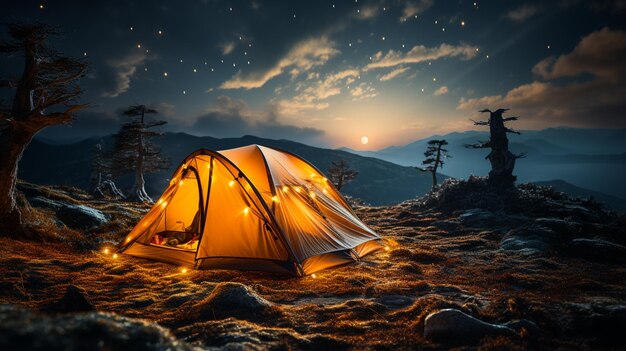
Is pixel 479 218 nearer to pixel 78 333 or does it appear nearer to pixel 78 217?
pixel 78 333

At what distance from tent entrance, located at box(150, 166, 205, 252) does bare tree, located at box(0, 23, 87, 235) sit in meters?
4.88

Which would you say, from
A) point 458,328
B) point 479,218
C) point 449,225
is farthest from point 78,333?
point 479,218

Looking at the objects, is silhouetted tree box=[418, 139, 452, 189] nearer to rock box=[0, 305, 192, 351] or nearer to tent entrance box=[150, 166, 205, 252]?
tent entrance box=[150, 166, 205, 252]

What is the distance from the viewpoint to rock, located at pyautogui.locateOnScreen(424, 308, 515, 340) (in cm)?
468

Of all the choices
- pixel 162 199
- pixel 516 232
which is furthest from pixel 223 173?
pixel 516 232

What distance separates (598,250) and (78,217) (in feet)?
72.3

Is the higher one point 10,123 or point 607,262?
point 10,123

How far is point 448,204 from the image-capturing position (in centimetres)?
2548

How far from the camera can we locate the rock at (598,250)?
1030 cm

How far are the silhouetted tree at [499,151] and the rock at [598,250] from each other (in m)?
16.1

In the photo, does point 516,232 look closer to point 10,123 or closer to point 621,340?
point 621,340

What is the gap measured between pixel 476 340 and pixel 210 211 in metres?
8.21

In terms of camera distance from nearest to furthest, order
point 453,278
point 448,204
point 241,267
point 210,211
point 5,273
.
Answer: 1. point 5,273
2. point 453,278
3. point 241,267
4. point 210,211
5. point 448,204

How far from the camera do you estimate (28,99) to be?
1182 centimetres
